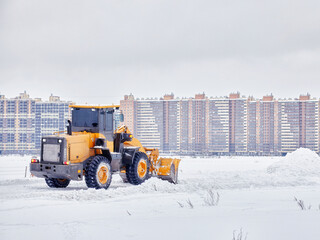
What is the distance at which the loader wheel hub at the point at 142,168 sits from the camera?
52.1 ft

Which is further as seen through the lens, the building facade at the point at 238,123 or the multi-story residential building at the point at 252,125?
the multi-story residential building at the point at 252,125

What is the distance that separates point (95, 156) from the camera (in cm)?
1445

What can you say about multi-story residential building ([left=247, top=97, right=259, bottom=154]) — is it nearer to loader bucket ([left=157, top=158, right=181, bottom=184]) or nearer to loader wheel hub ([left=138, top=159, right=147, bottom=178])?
loader bucket ([left=157, top=158, right=181, bottom=184])

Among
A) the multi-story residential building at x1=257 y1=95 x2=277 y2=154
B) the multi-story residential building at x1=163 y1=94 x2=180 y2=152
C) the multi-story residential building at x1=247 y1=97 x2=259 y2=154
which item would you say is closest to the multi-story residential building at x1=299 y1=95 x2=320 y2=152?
the multi-story residential building at x1=257 y1=95 x2=277 y2=154

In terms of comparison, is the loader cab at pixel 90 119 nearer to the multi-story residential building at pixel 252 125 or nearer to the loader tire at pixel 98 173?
the loader tire at pixel 98 173

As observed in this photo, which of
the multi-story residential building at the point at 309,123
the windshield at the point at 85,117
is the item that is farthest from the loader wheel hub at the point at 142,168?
the multi-story residential building at the point at 309,123

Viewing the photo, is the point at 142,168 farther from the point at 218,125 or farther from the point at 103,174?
the point at 218,125

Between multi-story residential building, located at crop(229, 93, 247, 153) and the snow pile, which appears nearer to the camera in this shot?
the snow pile

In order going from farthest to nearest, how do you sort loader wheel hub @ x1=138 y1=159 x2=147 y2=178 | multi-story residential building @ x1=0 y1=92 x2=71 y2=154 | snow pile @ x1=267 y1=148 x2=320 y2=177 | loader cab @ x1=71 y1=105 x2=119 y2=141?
multi-story residential building @ x1=0 y1=92 x2=71 y2=154, snow pile @ x1=267 y1=148 x2=320 y2=177, loader wheel hub @ x1=138 y1=159 x2=147 y2=178, loader cab @ x1=71 y1=105 x2=119 y2=141

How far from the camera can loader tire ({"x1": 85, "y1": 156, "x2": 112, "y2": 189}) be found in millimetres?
14000

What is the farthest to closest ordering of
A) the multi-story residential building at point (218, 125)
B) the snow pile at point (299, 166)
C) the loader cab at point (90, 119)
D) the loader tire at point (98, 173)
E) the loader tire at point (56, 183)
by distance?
the multi-story residential building at point (218, 125)
the snow pile at point (299, 166)
the loader tire at point (56, 183)
the loader cab at point (90, 119)
the loader tire at point (98, 173)

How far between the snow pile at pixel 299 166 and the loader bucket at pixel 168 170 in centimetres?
532

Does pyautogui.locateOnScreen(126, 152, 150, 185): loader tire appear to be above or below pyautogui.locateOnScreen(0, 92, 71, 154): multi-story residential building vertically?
below

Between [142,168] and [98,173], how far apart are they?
220 centimetres
